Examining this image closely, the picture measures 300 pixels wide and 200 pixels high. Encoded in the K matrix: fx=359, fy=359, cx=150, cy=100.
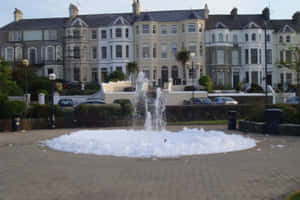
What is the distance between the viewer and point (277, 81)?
5669cm

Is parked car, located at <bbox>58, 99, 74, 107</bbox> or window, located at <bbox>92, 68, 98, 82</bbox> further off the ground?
window, located at <bbox>92, 68, 98, 82</bbox>

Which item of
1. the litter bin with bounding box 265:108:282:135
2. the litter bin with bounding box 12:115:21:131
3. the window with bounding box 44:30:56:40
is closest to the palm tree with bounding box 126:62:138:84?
the window with bounding box 44:30:56:40

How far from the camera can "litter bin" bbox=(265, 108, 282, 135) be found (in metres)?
18.2

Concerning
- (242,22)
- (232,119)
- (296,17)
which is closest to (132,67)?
(242,22)

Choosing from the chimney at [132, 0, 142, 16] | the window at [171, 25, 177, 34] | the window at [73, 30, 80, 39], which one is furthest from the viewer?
the chimney at [132, 0, 142, 16]

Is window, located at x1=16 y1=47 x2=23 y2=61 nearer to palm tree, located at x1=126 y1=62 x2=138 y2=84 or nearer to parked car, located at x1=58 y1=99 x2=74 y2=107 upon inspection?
palm tree, located at x1=126 y1=62 x2=138 y2=84

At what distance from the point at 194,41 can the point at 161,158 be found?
4506cm

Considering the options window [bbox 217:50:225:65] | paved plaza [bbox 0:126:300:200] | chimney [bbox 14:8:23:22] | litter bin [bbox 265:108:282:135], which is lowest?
paved plaza [bbox 0:126:300:200]

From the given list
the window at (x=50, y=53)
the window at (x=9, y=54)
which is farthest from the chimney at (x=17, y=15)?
the window at (x=50, y=53)

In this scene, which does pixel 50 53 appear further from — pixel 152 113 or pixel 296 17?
pixel 296 17

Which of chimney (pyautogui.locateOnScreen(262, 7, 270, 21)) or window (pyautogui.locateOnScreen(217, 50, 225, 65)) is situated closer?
Result: window (pyautogui.locateOnScreen(217, 50, 225, 65))

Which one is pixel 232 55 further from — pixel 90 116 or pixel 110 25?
pixel 90 116

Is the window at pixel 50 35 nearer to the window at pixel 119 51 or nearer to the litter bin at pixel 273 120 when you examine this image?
the window at pixel 119 51

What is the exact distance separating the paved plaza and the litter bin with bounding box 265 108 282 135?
16.9 feet
